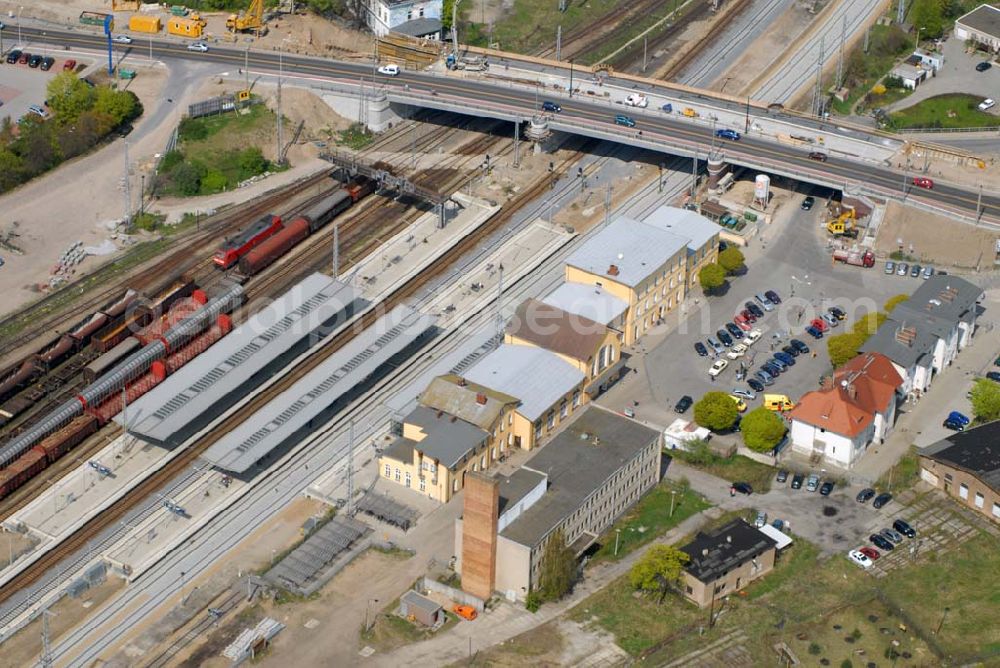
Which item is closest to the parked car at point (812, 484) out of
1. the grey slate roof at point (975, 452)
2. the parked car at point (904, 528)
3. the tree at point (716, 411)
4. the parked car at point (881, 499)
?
the parked car at point (881, 499)

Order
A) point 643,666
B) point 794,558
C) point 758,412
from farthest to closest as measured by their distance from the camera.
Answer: point 758,412 < point 794,558 < point 643,666

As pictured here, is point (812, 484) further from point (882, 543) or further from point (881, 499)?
point (882, 543)

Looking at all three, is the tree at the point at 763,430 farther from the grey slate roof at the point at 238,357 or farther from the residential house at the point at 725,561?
the grey slate roof at the point at 238,357

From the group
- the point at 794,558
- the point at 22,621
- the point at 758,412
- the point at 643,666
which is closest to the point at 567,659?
the point at 643,666

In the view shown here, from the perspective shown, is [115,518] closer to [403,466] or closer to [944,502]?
[403,466]

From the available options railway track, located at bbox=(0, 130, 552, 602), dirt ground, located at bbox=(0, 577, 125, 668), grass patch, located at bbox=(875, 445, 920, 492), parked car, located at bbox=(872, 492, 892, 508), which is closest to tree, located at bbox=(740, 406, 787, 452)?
grass patch, located at bbox=(875, 445, 920, 492)

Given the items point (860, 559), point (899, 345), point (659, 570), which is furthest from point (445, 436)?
point (899, 345)
